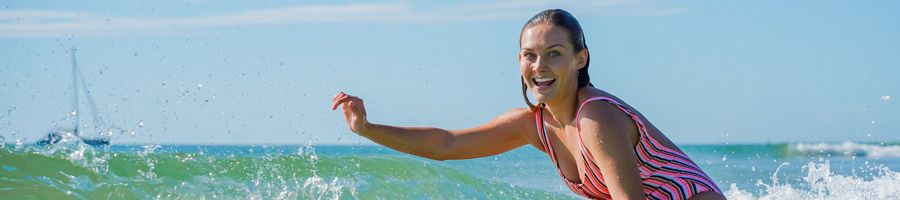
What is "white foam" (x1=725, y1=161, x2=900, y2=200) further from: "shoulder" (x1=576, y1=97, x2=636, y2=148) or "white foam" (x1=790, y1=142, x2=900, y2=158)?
"white foam" (x1=790, y1=142, x2=900, y2=158)

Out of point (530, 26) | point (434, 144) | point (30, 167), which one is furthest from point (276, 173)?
point (530, 26)

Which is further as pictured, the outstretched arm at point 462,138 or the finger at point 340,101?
the outstretched arm at point 462,138

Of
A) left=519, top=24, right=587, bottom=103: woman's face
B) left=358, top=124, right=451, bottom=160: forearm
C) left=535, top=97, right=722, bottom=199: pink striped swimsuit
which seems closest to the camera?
left=519, top=24, right=587, bottom=103: woman's face

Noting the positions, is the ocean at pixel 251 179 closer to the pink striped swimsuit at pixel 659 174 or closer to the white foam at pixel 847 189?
the white foam at pixel 847 189

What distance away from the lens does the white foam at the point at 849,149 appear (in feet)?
123

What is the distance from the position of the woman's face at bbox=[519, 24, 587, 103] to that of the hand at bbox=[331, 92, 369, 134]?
622mm

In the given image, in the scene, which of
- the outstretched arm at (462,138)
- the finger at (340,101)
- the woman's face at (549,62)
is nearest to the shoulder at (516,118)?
the outstretched arm at (462,138)

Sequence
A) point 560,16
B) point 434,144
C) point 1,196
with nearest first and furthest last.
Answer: point 560,16
point 434,144
point 1,196

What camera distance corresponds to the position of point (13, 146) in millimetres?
8891

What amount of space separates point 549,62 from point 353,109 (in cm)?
77

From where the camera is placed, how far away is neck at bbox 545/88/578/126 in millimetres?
4195

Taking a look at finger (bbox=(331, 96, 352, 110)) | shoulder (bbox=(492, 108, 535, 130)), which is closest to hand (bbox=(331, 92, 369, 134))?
finger (bbox=(331, 96, 352, 110))

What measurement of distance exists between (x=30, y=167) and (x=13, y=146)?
0.46 metres

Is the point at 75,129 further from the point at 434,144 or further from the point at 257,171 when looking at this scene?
the point at 434,144
